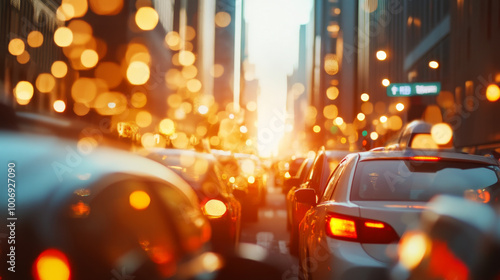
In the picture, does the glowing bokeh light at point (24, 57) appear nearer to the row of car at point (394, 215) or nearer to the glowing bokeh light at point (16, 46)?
the glowing bokeh light at point (16, 46)

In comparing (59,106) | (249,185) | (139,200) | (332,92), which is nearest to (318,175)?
(139,200)

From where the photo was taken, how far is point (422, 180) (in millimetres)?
5414

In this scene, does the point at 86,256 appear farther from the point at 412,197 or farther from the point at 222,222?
the point at 222,222

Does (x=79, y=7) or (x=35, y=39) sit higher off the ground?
(x=79, y=7)

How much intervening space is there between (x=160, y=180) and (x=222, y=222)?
3552 mm

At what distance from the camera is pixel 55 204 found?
295cm

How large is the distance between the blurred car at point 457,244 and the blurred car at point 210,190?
3706mm

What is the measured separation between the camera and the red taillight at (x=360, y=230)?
432 cm

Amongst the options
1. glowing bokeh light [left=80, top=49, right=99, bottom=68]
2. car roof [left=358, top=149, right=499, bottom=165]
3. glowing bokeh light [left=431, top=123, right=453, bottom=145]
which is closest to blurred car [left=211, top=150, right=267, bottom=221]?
glowing bokeh light [left=431, top=123, right=453, bottom=145]

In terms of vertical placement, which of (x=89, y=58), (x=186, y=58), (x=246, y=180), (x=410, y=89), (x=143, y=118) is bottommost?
(x=246, y=180)

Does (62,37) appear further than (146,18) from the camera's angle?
No

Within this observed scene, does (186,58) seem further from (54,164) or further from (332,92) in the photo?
(54,164)

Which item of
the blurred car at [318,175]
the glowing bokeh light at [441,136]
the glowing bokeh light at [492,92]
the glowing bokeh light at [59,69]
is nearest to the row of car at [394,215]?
the blurred car at [318,175]

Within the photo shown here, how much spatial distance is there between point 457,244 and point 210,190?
4.72 m
